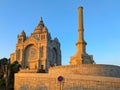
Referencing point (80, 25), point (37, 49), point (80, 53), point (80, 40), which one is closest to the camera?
point (80, 53)

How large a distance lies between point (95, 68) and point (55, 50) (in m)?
43.2

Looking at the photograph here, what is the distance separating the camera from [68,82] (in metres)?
26.5

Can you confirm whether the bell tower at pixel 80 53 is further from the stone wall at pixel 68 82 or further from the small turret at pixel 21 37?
the small turret at pixel 21 37

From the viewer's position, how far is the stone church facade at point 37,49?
65688mm

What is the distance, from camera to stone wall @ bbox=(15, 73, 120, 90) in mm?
Result: 25625

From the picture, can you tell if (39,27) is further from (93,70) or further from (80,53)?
(93,70)

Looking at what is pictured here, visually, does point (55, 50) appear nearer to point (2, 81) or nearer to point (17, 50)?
point (17, 50)

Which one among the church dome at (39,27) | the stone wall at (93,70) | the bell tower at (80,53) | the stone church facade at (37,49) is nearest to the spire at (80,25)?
the bell tower at (80,53)

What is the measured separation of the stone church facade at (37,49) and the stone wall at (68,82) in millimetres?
35256

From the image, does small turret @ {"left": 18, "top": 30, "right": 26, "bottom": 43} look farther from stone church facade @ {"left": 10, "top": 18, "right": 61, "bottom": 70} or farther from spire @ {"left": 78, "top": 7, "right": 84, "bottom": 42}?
spire @ {"left": 78, "top": 7, "right": 84, "bottom": 42}

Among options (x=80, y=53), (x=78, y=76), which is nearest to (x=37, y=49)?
(x=80, y=53)

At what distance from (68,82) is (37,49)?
41.0 meters

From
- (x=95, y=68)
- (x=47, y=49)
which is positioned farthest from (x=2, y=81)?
(x=47, y=49)

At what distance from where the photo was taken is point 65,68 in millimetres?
29656
